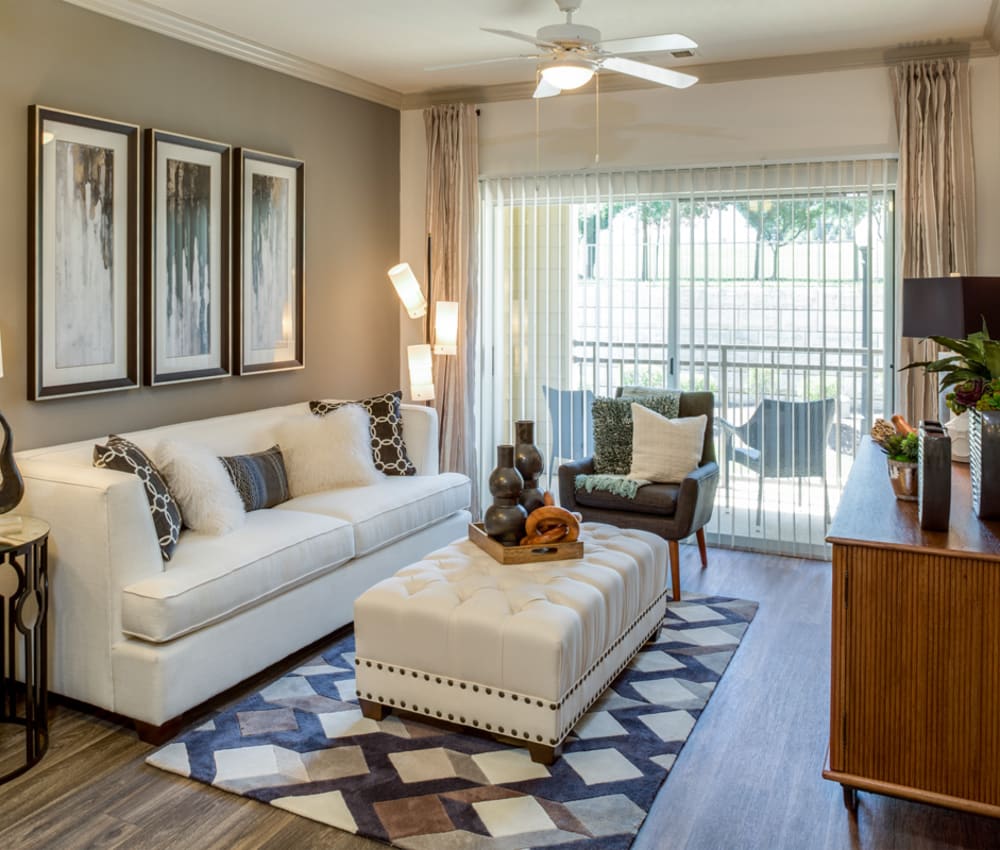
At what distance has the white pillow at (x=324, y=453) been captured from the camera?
447 cm

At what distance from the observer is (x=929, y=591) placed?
240 centimetres

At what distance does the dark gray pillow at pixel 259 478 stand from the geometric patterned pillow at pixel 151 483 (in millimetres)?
534

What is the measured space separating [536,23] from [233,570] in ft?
9.55

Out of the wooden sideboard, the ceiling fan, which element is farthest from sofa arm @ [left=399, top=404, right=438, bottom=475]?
the wooden sideboard

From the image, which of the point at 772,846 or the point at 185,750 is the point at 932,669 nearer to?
the point at 772,846

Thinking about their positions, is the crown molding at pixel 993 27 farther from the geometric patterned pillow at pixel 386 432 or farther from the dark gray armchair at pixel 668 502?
the geometric patterned pillow at pixel 386 432

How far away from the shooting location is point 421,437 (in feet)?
16.4

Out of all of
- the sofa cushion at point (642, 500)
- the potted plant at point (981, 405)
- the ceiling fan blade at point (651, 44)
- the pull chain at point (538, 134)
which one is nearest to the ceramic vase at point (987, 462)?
the potted plant at point (981, 405)

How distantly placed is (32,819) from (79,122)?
2.68m

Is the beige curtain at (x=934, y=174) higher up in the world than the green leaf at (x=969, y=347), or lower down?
higher up

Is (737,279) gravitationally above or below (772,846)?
above

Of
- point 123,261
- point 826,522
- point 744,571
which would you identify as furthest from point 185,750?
point 826,522

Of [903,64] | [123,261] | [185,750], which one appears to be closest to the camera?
[185,750]

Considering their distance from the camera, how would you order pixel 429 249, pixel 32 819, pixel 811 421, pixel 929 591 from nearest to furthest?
pixel 929 591
pixel 32 819
pixel 811 421
pixel 429 249
